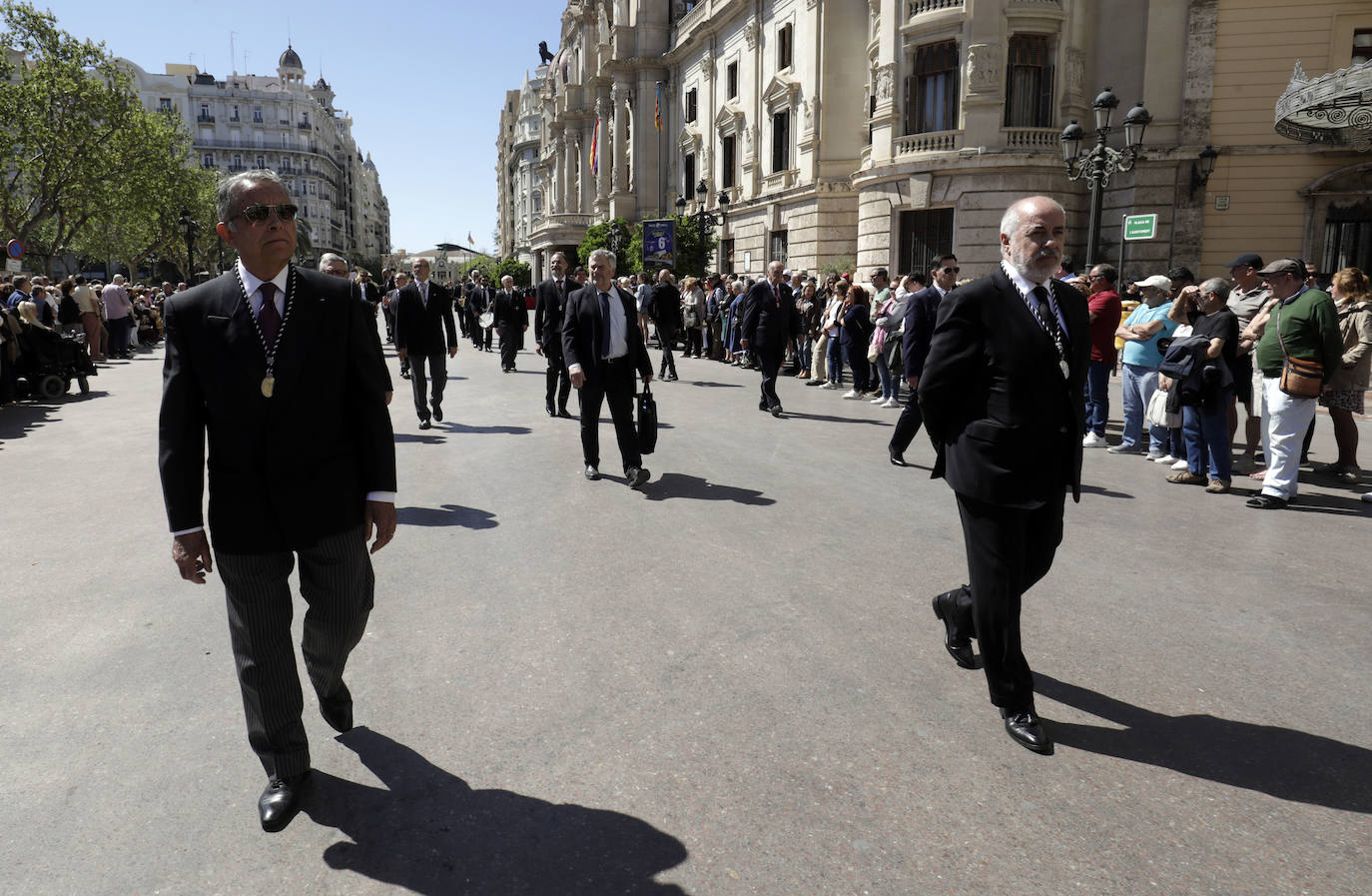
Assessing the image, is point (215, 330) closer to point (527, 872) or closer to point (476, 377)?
point (527, 872)

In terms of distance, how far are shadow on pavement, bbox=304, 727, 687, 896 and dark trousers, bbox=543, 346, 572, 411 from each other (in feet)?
28.7

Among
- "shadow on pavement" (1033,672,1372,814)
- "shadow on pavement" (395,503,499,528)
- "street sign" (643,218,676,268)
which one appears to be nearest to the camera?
"shadow on pavement" (1033,672,1372,814)

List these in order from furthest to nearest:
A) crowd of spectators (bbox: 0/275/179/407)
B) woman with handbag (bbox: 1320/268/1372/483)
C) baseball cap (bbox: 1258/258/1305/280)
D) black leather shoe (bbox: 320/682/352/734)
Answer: crowd of spectators (bbox: 0/275/179/407), woman with handbag (bbox: 1320/268/1372/483), baseball cap (bbox: 1258/258/1305/280), black leather shoe (bbox: 320/682/352/734)

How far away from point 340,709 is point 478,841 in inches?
32.6

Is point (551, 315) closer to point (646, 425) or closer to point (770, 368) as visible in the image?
point (770, 368)

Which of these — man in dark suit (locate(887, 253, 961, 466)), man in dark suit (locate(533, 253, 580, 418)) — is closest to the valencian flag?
man in dark suit (locate(533, 253, 580, 418))

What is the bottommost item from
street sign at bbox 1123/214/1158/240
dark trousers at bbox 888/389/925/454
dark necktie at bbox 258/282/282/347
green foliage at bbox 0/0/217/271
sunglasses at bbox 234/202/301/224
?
dark trousers at bbox 888/389/925/454

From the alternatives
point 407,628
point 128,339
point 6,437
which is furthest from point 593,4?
point 407,628

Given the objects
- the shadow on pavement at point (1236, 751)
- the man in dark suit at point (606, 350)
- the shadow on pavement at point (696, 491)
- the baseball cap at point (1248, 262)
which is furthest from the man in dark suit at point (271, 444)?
the baseball cap at point (1248, 262)

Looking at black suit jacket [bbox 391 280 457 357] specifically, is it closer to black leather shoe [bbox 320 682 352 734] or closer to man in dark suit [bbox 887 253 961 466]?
man in dark suit [bbox 887 253 961 466]

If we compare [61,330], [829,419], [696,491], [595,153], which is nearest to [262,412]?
[696,491]

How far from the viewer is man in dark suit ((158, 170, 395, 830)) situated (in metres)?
2.71

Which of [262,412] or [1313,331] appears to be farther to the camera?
[1313,331]

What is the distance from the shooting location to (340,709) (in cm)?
326
